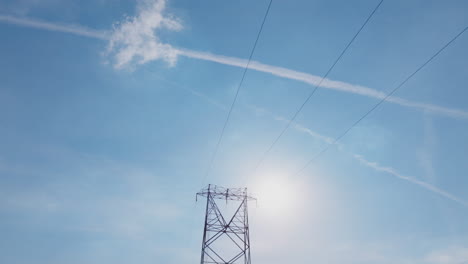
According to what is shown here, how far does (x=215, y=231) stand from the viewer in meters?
30.0

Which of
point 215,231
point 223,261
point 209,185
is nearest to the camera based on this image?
point 223,261

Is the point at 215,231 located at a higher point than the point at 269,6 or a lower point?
lower

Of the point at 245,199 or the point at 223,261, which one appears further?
the point at 245,199

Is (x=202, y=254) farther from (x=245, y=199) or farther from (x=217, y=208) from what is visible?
(x=245, y=199)

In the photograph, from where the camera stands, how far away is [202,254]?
93.4 ft

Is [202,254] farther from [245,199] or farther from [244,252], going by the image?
[245,199]

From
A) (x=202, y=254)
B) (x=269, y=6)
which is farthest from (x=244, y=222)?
(x=269, y=6)

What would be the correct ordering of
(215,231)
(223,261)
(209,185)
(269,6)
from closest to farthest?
(269,6) → (223,261) → (215,231) → (209,185)

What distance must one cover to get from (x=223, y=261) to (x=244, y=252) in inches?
103

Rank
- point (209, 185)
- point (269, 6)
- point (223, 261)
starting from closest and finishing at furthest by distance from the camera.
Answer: point (269, 6) < point (223, 261) < point (209, 185)

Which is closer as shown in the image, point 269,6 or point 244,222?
point 269,6

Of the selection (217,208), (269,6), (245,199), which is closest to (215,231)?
(217,208)

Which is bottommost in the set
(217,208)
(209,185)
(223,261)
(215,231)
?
(223,261)

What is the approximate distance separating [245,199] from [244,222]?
2.88m
